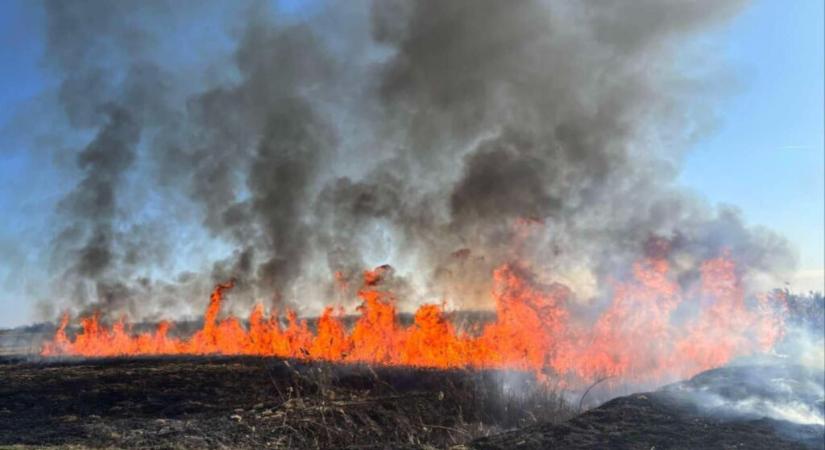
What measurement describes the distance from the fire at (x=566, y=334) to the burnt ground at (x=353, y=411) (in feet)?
7.13

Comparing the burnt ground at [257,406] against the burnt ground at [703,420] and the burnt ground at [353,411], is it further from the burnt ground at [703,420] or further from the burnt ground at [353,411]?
the burnt ground at [703,420]

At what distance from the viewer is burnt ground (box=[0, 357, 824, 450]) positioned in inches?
316

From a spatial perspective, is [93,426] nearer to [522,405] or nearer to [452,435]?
[452,435]

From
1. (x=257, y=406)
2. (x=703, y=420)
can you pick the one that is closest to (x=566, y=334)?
(x=703, y=420)

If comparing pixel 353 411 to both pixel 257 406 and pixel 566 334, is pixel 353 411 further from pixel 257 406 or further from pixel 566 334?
pixel 566 334

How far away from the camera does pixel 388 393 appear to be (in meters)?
12.5

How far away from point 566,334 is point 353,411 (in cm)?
860

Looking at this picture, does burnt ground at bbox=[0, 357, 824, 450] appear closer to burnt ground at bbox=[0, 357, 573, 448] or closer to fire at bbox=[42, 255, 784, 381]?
burnt ground at bbox=[0, 357, 573, 448]

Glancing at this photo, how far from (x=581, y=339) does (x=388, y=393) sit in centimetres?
715

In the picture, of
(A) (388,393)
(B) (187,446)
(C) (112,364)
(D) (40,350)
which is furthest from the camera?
(D) (40,350)

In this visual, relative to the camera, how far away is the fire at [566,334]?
16.2 metres

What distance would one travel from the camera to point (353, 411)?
33.7ft

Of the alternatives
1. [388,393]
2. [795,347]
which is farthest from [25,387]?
[795,347]

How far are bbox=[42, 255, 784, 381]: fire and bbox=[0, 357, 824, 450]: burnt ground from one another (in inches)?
85.6
